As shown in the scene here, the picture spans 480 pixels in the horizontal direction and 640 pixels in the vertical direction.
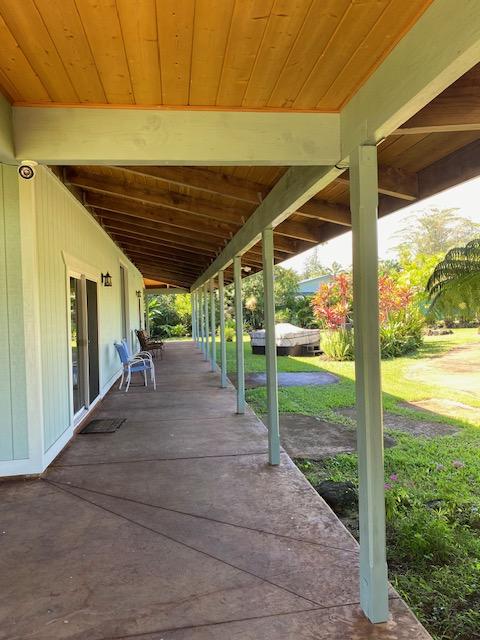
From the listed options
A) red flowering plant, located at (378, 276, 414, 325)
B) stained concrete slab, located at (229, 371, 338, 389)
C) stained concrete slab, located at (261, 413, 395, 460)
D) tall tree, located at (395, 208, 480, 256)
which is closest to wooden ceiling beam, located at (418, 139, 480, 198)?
stained concrete slab, located at (261, 413, 395, 460)

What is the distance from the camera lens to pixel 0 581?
2285 mm

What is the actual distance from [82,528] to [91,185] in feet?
11.6

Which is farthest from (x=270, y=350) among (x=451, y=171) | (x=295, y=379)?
(x=295, y=379)

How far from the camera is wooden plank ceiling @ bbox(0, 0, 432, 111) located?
158 centimetres

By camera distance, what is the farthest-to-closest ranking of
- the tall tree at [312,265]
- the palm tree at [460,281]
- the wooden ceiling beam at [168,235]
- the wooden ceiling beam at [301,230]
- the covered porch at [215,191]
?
the tall tree at [312,265], the wooden ceiling beam at [168,235], the wooden ceiling beam at [301,230], the palm tree at [460,281], the covered porch at [215,191]

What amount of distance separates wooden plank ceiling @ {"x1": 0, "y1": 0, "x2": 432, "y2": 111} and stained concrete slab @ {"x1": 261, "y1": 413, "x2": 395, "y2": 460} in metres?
3.40

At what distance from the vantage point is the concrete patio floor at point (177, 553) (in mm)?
1957

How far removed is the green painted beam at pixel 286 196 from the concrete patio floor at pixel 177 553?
2110 mm

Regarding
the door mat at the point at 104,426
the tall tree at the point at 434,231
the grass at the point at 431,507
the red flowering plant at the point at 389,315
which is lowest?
the grass at the point at 431,507

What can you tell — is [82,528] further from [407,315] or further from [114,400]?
[407,315]

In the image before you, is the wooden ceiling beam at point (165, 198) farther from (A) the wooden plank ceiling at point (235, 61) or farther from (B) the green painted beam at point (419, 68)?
(B) the green painted beam at point (419, 68)

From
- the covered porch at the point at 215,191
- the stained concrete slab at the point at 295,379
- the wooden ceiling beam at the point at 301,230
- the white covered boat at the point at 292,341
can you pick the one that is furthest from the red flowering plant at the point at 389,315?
the covered porch at the point at 215,191

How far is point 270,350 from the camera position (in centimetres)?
398

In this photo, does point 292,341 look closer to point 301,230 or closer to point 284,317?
point 284,317
